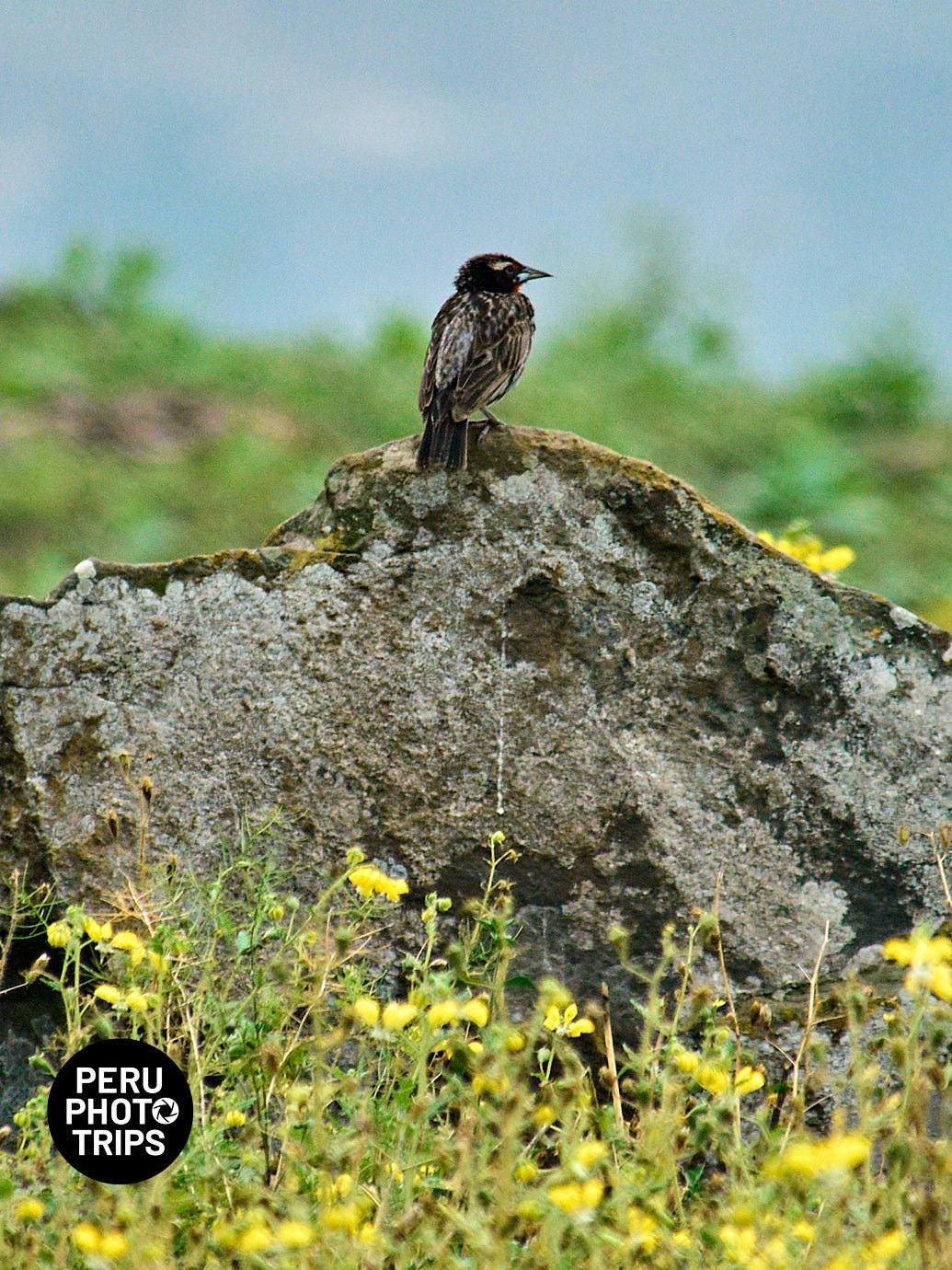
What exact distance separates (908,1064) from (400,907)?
5.85 feet

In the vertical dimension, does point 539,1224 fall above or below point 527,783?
below

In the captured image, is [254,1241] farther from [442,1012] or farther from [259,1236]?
[442,1012]

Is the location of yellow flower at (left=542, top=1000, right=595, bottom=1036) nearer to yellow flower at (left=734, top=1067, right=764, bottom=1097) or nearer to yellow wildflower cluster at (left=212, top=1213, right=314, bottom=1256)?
→ yellow flower at (left=734, top=1067, right=764, bottom=1097)

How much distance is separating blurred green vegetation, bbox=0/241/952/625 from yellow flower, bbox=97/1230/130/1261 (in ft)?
26.0

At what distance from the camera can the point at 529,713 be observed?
14.2 feet

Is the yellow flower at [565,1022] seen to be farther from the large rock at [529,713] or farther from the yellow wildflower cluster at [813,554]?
the yellow wildflower cluster at [813,554]

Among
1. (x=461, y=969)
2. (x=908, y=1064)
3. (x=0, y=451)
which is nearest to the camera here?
(x=908, y=1064)

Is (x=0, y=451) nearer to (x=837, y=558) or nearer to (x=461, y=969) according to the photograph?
(x=837, y=558)

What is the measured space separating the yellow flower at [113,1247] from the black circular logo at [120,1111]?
34 centimetres

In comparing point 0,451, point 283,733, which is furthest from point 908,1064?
point 0,451

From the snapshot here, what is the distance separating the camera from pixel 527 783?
4.29 metres

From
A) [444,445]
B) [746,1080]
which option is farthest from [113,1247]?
[444,445]

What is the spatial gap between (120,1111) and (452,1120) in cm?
129

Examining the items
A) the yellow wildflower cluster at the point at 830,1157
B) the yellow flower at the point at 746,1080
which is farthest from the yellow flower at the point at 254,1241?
the yellow flower at the point at 746,1080
